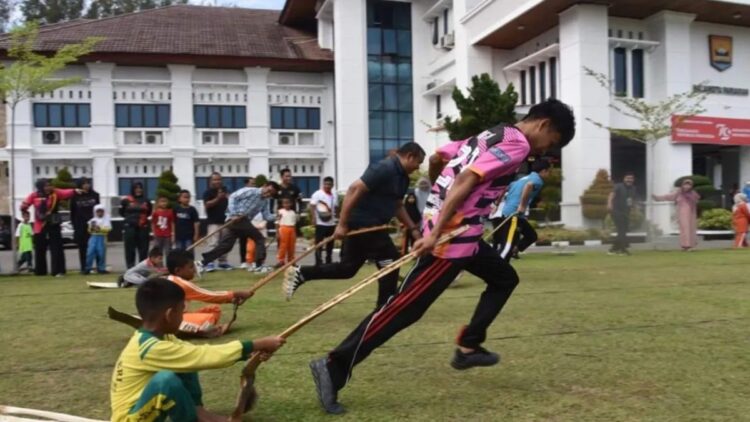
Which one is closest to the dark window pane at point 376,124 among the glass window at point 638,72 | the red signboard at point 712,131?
the glass window at point 638,72

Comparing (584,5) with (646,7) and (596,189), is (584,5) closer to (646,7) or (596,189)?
(646,7)

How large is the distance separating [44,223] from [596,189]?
17422 millimetres

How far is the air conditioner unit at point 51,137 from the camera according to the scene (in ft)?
94.4

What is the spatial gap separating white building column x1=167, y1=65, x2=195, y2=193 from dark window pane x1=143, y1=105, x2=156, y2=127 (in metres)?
0.82

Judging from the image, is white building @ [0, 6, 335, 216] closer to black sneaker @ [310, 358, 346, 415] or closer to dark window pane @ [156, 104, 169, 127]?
dark window pane @ [156, 104, 169, 127]

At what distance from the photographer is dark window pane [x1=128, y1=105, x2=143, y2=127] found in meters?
29.8

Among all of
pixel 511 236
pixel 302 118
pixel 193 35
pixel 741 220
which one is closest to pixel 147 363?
pixel 511 236

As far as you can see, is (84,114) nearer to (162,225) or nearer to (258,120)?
(258,120)

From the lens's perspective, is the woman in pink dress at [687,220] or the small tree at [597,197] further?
the small tree at [597,197]

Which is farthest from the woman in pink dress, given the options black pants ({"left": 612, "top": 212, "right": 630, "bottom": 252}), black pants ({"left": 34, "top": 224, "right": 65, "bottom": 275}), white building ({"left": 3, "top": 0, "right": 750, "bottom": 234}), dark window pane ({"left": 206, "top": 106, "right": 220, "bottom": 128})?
dark window pane ({"left": 206, "top": 106, "right": 220, "bottom": 128})

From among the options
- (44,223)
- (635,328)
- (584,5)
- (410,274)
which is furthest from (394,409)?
(584,5)

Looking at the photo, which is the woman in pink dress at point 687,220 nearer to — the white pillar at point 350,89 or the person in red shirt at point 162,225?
the person in red shirt at point 162,225

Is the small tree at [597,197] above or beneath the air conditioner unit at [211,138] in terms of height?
beneath

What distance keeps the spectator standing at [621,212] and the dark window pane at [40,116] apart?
79.2ft
